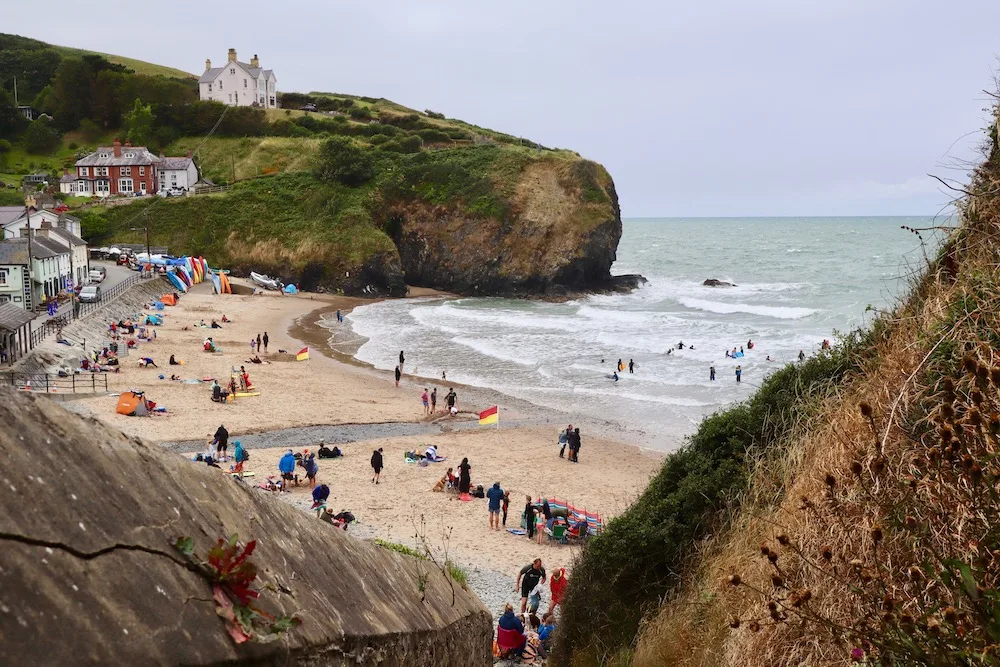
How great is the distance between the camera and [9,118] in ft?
295

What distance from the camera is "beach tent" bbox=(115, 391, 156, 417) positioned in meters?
25.2

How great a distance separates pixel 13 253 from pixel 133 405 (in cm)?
1870

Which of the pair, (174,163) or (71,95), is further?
(71,95)

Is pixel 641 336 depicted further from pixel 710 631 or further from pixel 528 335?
pixel 710 631

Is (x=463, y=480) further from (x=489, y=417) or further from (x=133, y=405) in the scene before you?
(x=133, y=405)

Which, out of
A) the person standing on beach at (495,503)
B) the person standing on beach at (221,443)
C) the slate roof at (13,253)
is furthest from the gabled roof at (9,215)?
the person standing on beach at (495,503)

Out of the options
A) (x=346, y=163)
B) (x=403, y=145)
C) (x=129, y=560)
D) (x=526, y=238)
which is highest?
(x=403, y=145)

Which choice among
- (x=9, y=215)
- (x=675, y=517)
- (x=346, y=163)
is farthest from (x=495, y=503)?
(x=346, y=163)

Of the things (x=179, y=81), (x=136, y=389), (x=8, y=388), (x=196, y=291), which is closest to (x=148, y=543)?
(x=8, y=388)

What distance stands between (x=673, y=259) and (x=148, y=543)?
121593 mm

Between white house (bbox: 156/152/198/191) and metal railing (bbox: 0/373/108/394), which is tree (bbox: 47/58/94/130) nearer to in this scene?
white house (bbox: 156/152/198/191)

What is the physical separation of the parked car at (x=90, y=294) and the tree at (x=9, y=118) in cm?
5937

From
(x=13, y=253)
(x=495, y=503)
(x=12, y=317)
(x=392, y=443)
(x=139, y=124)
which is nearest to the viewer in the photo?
(x=495, y=503)

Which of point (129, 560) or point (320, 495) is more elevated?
point (129, 560)
